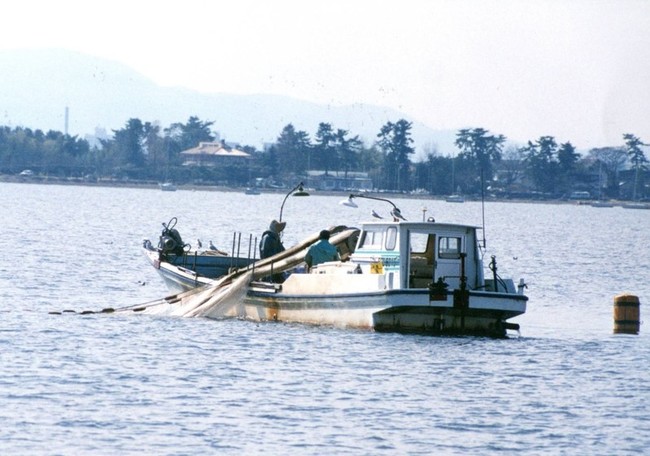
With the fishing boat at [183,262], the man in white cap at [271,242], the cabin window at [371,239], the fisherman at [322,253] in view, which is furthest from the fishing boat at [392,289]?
the fishing boat at [183,262]

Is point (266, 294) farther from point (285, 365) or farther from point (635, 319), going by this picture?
point (635, 319)

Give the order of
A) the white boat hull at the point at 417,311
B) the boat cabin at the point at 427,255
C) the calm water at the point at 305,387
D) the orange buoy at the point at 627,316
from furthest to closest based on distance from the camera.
→ 1. the orange buoy at the point at 627,316
2. the boat cabin at the point at 427,255
3. the white boat hull at the point at 417,311
4. the calm water at the point at 305,387

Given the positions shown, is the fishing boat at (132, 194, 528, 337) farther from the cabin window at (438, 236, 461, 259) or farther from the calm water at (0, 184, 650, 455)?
the calm water at (0, 184, 650, 455)

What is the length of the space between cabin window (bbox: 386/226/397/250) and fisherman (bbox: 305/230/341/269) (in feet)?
7.62

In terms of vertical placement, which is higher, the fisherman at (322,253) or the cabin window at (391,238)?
the cabin window at (391,238)

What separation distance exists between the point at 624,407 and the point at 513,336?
9.53 meters

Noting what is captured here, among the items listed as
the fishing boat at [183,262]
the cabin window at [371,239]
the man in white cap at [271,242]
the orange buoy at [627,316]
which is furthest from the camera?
the fishing boat at [183,262]

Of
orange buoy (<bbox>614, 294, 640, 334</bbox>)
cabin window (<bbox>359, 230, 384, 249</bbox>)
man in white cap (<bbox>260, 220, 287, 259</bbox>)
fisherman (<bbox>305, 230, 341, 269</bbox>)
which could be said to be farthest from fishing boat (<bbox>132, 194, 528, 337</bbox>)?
orange buoy (<bbox>614, 294, 640, 334</bbox>)

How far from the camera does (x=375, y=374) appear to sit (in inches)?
1211

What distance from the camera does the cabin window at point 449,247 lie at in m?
36.3

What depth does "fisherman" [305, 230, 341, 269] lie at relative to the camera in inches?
1496

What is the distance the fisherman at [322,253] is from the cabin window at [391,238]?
2.32 m

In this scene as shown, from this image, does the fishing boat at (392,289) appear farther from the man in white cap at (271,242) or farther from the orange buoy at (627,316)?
the orange buoy at (627,316)

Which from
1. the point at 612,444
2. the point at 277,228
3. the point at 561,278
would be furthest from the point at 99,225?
the point at 612,444
